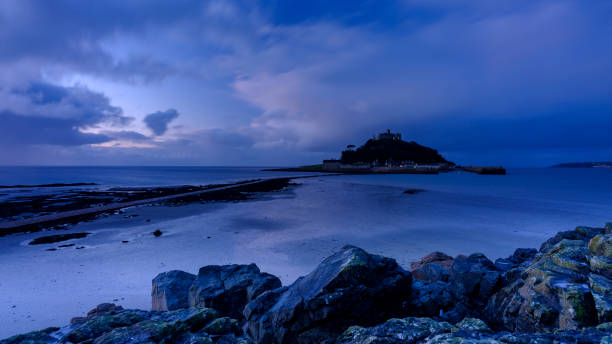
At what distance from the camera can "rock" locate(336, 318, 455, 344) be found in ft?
11.5

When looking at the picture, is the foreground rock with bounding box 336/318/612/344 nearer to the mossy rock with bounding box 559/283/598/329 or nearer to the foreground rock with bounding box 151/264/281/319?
the mossy rock with bounding box 559/283/598/329

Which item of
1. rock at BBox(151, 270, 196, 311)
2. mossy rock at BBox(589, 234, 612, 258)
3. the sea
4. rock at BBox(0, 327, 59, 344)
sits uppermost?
mossy rock at BBox(589, 234, 612, 258)

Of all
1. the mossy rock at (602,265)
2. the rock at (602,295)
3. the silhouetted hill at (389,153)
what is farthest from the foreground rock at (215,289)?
the silhouetted hill at (389,153)

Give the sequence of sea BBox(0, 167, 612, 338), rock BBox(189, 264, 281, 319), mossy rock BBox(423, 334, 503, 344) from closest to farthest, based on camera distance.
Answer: mossy rock BBox(423, 334, 503, 344)
rock BBox(189, 264, 281, 319)
sea BBox(0, 167, 612, 338)

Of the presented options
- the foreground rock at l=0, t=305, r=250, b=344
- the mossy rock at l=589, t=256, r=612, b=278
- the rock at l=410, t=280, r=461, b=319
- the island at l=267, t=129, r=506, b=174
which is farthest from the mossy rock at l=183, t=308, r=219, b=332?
the island at l=267, t=129, r=506, b=174

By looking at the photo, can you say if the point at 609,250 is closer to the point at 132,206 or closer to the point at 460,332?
the point at 460,332

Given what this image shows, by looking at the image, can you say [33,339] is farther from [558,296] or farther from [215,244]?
[215,244]

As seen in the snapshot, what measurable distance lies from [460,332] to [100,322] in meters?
5.23

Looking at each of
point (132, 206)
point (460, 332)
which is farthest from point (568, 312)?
point (132, 206)

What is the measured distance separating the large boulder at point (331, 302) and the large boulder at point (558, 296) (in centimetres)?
191

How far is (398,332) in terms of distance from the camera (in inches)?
143

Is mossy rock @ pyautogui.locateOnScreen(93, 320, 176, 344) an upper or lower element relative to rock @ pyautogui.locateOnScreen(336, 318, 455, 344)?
upper

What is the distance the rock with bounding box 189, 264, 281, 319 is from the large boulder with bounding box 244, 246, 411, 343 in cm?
107

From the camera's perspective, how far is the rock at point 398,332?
3498 mm
